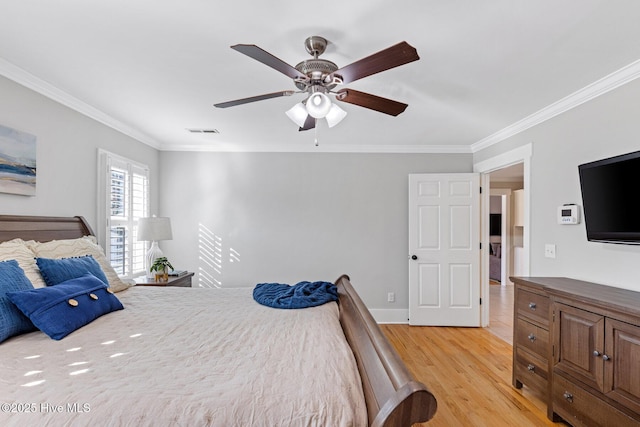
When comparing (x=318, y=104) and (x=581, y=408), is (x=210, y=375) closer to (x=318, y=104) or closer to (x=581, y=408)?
(x=318, y=104)

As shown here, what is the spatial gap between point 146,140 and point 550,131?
4.54 m

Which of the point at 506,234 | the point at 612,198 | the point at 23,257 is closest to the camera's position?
the point at 23,257

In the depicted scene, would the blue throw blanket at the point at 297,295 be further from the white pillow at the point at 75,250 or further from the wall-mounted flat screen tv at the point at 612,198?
the wall-mounted flat screen tv at the point at 612,198

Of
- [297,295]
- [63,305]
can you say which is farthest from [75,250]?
[297,295]

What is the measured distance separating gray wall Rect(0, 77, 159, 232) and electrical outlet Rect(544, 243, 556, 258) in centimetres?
437

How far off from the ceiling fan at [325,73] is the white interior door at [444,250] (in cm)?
258

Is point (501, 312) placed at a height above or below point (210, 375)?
below

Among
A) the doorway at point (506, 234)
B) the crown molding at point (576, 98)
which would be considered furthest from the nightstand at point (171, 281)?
the doorway at point (506, 234)

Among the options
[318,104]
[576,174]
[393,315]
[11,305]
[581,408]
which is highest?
[318,104]

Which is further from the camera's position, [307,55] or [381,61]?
[307,55]

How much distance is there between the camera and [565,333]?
2326mm

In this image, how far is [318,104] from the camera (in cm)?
195

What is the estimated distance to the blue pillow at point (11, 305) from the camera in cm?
167

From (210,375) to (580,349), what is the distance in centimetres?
234
